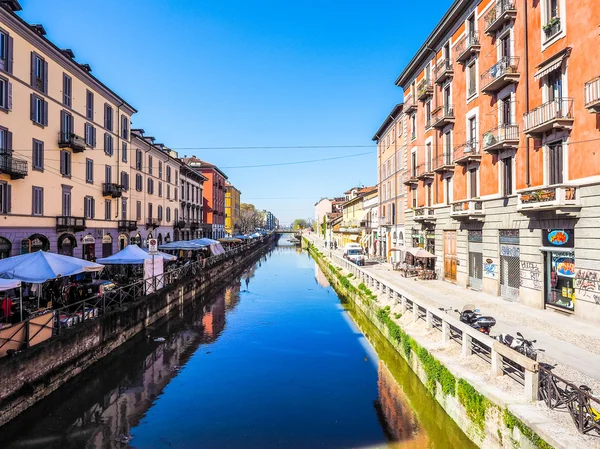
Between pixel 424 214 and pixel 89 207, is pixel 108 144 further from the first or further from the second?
pixel 424 214

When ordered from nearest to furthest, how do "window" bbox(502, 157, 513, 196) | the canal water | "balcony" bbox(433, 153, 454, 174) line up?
the canal water → "window" bbox(502, 157, 513, 196) → "balcony" bbox(433, 153, 454, 174)

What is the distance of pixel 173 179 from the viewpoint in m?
48.1

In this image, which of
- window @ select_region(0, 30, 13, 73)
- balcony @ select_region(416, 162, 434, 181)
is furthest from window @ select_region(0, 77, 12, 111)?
balcony @ select_region(416, 162, 434, 181)

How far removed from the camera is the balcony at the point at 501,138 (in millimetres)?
16766

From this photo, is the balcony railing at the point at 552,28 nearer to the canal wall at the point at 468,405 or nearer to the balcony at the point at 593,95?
the balcony at the point at 593,95

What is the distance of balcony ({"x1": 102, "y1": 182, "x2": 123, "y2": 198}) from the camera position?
30578mm

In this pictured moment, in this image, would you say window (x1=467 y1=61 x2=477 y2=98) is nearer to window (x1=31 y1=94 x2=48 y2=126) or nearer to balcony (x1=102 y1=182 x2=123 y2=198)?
window (x1=31 y1=94 x2=48 y2=126)

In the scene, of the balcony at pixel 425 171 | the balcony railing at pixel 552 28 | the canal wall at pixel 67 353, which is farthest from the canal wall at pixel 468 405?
the balcony at pixel 425 171

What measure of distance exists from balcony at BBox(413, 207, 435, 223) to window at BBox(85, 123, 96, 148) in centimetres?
2437

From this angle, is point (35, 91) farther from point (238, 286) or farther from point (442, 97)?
point (442, 97)

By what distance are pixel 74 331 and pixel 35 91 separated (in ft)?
55.7

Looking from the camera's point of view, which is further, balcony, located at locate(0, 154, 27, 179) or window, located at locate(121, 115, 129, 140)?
window, located at locate(121, 115, 129, 140)

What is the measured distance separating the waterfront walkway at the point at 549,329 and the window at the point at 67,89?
24386 mm

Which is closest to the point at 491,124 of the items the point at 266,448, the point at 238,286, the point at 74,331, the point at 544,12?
the point at 544,12
